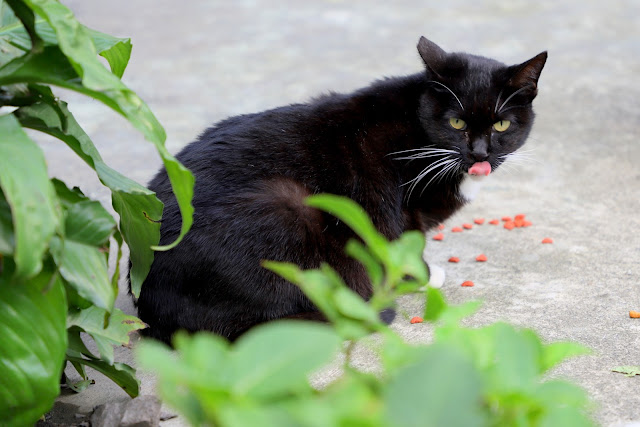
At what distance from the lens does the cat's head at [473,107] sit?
245cm

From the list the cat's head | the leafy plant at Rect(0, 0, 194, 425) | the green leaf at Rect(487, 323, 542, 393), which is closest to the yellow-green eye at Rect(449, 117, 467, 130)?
the cat's head

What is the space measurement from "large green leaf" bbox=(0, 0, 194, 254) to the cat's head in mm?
1273

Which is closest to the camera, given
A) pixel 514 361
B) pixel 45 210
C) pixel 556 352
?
pixel 514 361

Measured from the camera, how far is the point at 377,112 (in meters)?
2.53

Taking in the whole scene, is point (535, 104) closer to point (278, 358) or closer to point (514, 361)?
point (514, 361)

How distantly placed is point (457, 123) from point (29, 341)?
5.18 feet

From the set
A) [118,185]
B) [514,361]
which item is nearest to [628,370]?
[514,361]

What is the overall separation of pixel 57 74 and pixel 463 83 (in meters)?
1.43

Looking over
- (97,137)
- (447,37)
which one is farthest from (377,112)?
(447,37)

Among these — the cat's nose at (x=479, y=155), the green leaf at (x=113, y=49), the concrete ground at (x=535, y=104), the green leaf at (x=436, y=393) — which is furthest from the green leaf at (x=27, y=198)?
the cat's nose at (x=479, y=155)

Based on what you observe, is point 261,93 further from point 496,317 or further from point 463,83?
point 496,317

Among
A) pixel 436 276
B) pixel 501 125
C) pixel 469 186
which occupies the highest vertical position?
pixel 501 125

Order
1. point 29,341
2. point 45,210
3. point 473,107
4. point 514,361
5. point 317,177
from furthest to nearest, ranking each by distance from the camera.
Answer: point 473,107 < point 317,177 < point 29,341 < point 45,210 < point 514,361

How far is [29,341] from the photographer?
4.54ft
